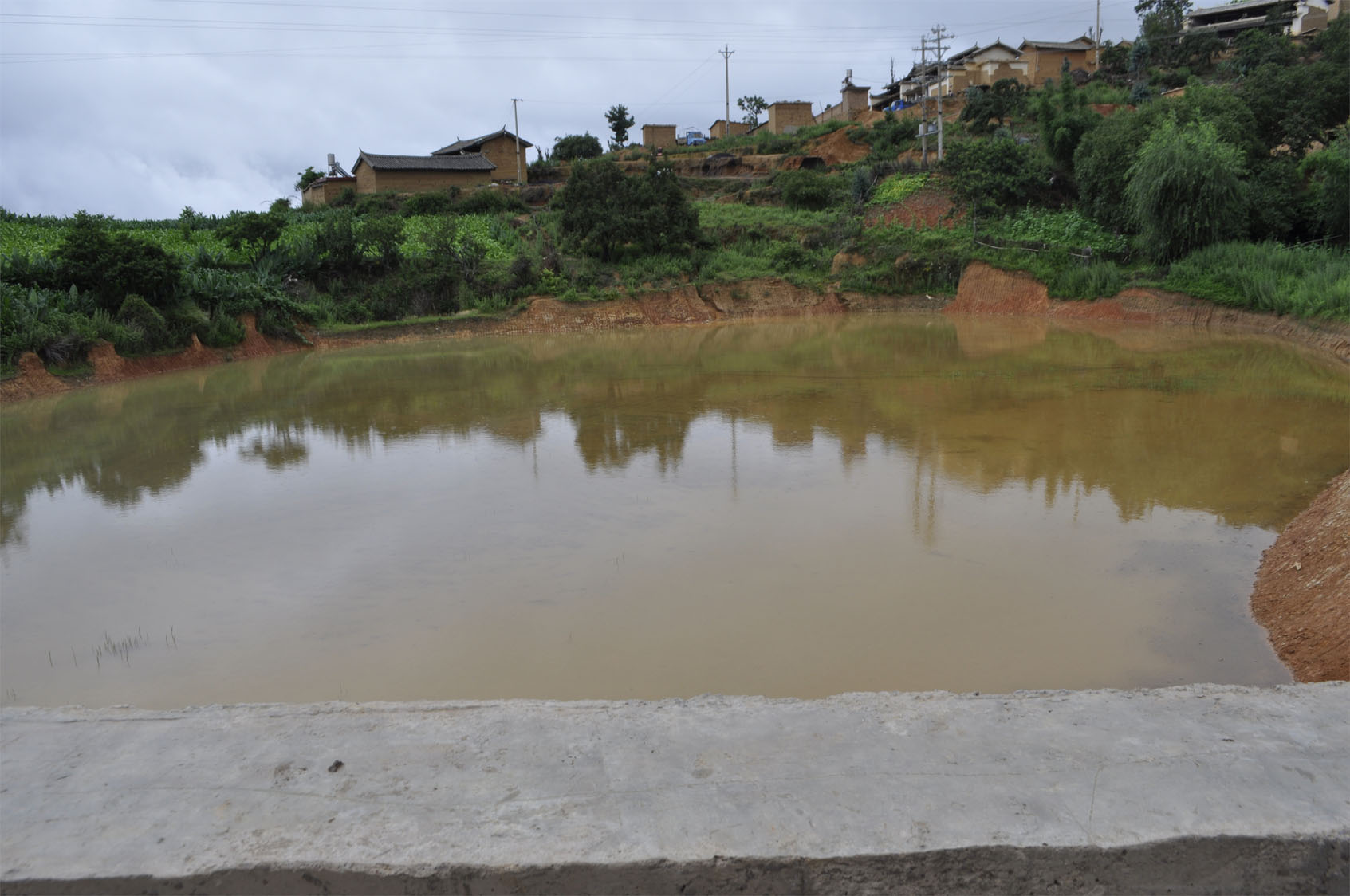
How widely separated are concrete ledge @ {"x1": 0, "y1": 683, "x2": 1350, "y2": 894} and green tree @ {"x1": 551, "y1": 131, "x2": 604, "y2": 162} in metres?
57.9

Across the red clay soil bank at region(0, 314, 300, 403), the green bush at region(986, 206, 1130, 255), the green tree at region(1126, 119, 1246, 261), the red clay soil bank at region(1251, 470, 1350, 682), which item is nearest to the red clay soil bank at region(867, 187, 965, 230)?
the green bush at region(986, 206, 1130, 255)

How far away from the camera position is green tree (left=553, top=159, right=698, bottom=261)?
33531mm

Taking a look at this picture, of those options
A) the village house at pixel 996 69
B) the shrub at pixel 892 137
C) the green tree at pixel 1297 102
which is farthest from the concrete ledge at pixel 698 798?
the village house at pixel 996 69

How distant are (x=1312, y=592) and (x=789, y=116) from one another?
183 ft

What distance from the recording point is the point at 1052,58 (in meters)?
53.8

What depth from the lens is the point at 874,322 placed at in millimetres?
29828

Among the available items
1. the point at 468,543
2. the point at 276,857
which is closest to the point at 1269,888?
the point at 276,857

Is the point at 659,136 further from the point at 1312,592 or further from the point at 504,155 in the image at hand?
the point at 1312,592

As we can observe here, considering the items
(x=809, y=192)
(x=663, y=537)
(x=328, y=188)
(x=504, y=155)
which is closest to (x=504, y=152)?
(x=504, y=155)

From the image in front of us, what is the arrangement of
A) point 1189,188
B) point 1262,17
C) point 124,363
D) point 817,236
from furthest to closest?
point 1262,17
point 817,236
point 1189,188
point 124,363

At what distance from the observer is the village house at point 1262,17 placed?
1941 inches

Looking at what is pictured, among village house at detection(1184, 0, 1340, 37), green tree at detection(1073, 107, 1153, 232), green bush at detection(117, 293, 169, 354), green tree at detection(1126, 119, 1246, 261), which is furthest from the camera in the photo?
village house at detection(1184, 0, 1340, 37)

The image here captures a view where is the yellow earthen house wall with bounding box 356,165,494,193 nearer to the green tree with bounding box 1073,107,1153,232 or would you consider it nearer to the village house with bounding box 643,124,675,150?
the village house with bounding box 643,124,675,150

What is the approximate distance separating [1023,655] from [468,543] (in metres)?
4.97
